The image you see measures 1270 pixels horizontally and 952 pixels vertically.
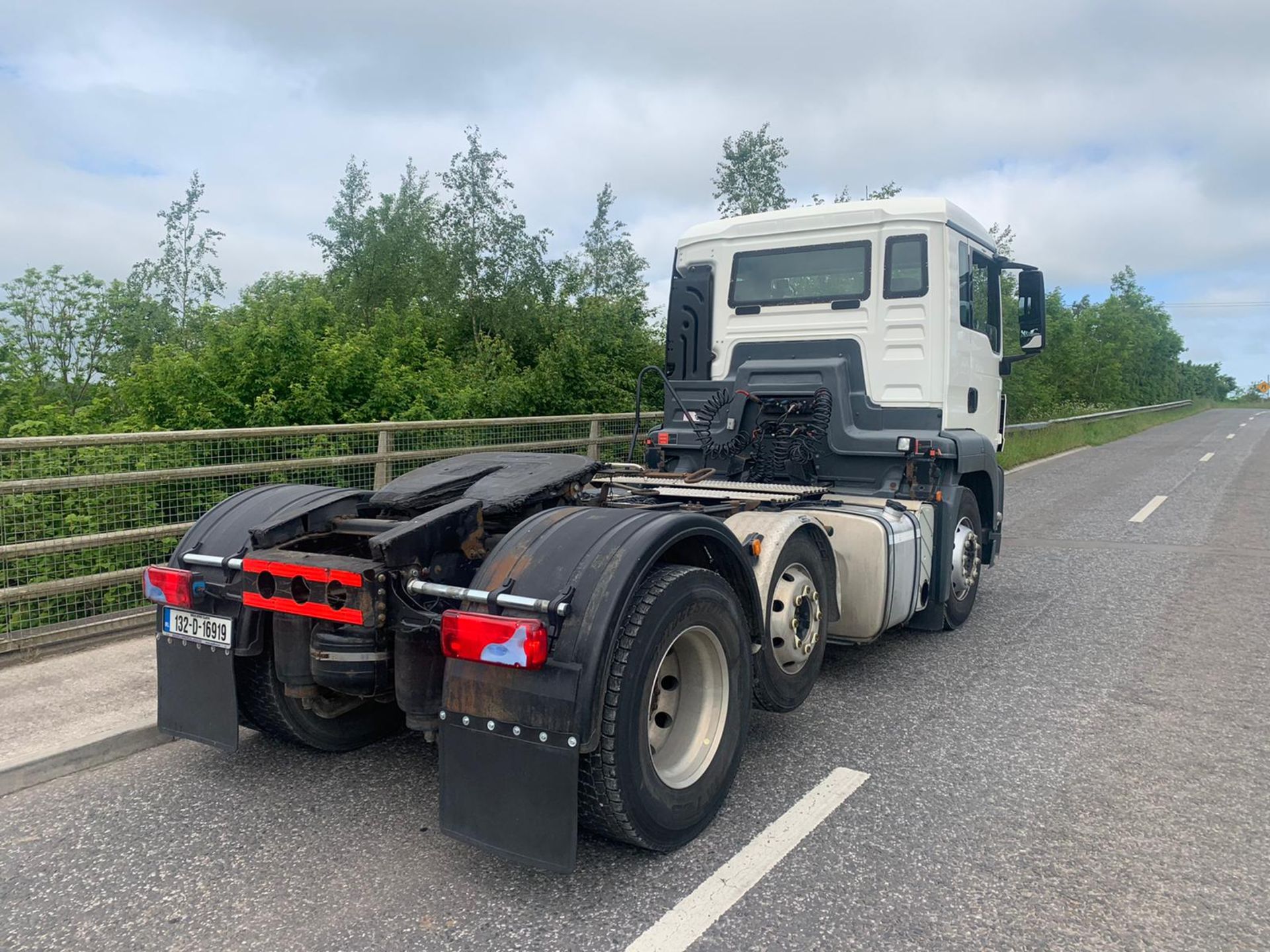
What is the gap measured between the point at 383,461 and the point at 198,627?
362 centimetres

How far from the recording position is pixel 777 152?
20297 mm

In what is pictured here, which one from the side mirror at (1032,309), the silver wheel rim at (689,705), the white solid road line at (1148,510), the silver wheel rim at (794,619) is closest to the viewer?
the silver wheel rim at (689,705)

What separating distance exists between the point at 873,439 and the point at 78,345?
39.5ft

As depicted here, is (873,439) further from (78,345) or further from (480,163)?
(480,163)

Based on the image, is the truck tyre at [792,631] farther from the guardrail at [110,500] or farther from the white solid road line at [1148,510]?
the white solid road line at [1148,510]

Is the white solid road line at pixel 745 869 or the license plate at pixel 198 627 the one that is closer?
the white solid road line at pixel 745 869

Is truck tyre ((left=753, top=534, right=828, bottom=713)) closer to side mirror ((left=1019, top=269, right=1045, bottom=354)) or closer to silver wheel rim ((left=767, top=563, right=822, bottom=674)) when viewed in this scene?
silver wheel rim ((left=767, top=563, right=822, bottom=674))

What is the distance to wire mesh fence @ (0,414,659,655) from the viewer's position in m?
5.18

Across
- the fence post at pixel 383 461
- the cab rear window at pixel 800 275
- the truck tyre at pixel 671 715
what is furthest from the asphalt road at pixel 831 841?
the fence post at pixel 383 461

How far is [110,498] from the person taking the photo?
5.66 meters

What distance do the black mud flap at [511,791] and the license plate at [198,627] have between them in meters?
1.14

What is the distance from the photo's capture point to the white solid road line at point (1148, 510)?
11.2m

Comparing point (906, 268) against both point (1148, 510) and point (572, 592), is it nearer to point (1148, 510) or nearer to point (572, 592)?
point (572, 592)

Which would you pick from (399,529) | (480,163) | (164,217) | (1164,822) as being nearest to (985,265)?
(1164,822)
